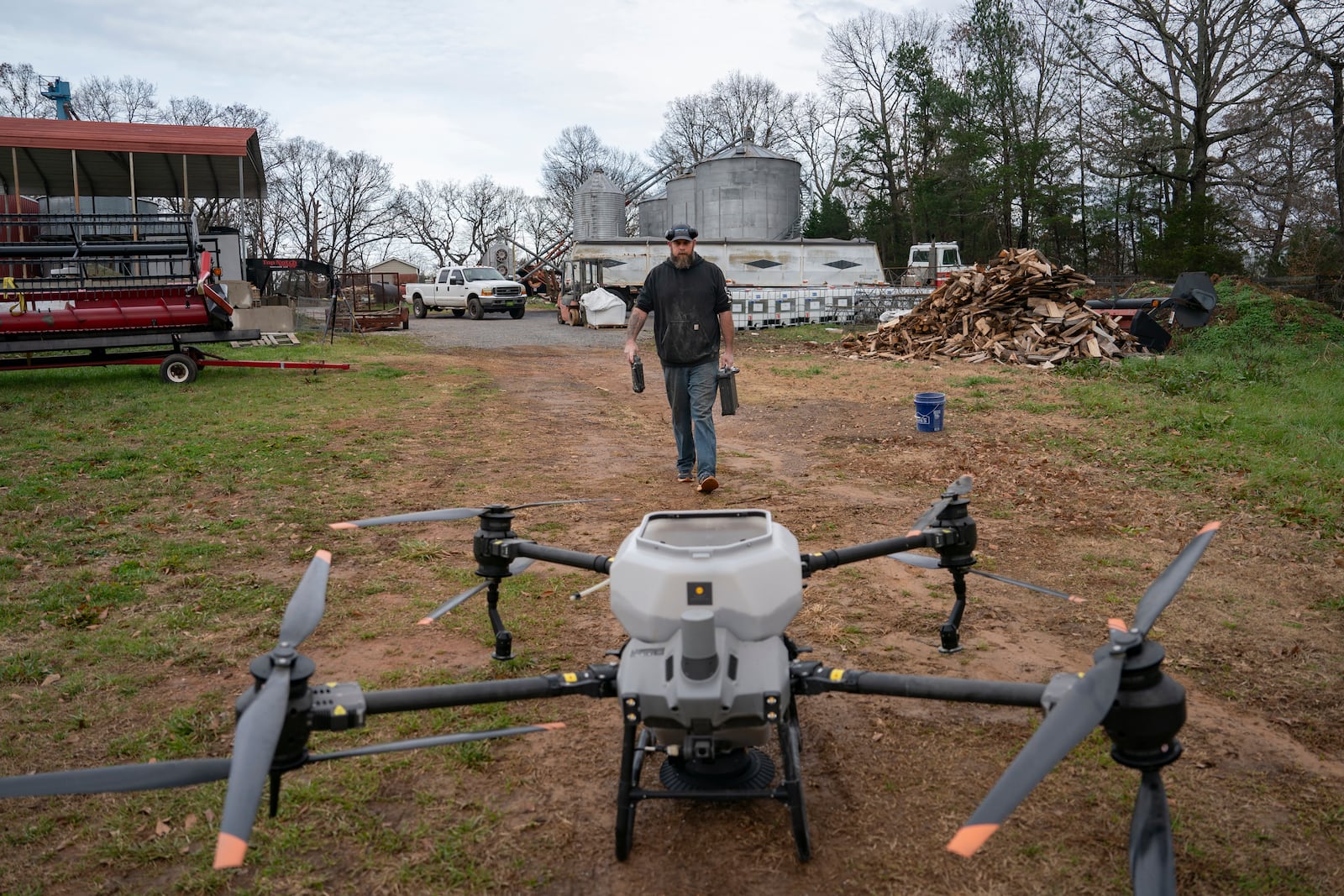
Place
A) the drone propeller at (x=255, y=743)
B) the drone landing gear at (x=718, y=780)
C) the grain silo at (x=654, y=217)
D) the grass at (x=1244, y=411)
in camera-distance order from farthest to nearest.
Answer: the grain silo at (x=654, y=217)
the grass at (x=1244, y=411)
the drone landing gear at (x=718, y=780)
the drone propeller at (x=255, y=743)

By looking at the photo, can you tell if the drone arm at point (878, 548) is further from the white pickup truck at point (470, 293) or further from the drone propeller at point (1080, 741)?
the white pickup truck at point (470, 293)

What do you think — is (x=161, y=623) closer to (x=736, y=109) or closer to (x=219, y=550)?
(x=219, y=550)

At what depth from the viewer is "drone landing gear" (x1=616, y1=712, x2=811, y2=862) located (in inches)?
107

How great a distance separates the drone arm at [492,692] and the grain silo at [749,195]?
3777cm

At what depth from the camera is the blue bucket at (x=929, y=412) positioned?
1031 cm

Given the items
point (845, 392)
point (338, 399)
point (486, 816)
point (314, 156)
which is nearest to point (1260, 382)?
point (845, 392)

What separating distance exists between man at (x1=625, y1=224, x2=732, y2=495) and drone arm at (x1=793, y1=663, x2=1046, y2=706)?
477 cm

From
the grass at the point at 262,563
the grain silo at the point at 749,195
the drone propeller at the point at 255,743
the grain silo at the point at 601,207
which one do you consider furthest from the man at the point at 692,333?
the grain silo at the point at 601,207

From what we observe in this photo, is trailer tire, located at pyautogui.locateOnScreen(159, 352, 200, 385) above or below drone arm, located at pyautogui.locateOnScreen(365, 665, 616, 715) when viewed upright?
above

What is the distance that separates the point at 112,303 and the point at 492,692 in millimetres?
13605

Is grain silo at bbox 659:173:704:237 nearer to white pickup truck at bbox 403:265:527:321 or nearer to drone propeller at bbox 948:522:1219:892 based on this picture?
white pickup truck at bbox 403:265:527:321

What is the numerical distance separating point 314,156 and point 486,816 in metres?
80.5

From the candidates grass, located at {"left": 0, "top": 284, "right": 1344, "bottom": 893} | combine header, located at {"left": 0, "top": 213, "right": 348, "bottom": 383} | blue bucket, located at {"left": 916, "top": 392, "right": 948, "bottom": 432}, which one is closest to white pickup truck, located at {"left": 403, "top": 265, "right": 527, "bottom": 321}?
combine header, located at {"left": 0, "top": 213, "right": 348, "bottom": 383}

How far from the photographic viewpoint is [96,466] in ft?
27.7
